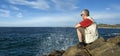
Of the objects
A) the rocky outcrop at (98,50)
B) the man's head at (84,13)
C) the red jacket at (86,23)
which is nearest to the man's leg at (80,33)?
the red jacket at (86,23)

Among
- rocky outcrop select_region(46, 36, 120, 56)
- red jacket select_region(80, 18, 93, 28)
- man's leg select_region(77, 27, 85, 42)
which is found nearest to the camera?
rocky outcrop select_region(46, 36, 120, 56)

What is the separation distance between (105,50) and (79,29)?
5.79ft

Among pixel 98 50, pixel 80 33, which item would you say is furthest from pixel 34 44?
pixel 98 50

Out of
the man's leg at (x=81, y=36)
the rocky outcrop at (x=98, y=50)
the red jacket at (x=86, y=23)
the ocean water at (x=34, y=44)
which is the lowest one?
the ocean water at (x=34, y=44)

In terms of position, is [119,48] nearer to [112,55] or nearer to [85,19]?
[112,55]

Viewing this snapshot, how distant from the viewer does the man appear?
1199 cm

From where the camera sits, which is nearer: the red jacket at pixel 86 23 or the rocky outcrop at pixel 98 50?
the rocky outcrop at pixel 98 50

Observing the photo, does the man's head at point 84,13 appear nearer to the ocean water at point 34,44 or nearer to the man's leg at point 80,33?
the man's leg at point 80,33

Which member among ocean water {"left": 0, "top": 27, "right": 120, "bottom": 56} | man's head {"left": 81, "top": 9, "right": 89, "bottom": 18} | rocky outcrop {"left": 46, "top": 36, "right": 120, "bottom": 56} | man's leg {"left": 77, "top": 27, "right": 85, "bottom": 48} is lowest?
ocean water {"left": 0, "top": 27, "right": 120, "bottom": 56}

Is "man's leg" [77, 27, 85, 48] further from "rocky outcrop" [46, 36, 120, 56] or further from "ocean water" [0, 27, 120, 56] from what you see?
"ocean water" [0, 27, 120, 56]

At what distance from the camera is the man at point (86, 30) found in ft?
39.3

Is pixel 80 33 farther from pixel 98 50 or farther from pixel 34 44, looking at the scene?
pixel 34 44

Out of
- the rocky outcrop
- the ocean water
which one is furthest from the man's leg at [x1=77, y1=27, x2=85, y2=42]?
the ocean water

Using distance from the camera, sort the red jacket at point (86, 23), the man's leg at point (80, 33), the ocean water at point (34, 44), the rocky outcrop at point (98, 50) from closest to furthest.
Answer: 1. the rocky outcrop at point (98, 50)
2. the man's leg at point (80, 33)
3. the red jacket at point (86, 23)
4. the ocean water at point (34, 44)
